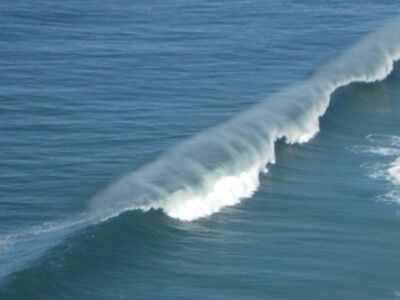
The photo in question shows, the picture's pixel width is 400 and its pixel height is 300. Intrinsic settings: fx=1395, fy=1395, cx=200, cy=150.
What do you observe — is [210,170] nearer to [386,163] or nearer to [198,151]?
[198,151]

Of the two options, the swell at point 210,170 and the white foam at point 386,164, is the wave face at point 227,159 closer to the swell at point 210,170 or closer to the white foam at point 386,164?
the swell at point 210,170

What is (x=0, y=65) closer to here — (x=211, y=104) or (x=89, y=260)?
(x=211, y=104)

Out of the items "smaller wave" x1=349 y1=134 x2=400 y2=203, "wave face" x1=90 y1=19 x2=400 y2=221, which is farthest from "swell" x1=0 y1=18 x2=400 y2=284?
"smaller wave" x1=349 y1=134 x2=400 y2=203

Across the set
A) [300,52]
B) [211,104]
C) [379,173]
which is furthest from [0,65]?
[379,173]

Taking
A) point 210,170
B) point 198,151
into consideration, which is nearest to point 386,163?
point 210,170

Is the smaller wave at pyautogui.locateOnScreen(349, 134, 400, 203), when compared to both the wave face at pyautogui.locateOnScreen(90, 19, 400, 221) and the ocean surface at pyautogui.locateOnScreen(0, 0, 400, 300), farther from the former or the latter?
the wave face at pyautogui.locateOnScreen(90, 19, 400, 221)

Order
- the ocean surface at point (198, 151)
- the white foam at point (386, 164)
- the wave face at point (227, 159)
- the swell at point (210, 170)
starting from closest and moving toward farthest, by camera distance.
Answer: the ocean surface at point (198, 151), the swell at point (210, 170), the wave face at point (227, 159), the white foam at point (386, 164)

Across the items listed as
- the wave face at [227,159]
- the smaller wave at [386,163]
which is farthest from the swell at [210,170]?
the smaller wave at [386,163]
